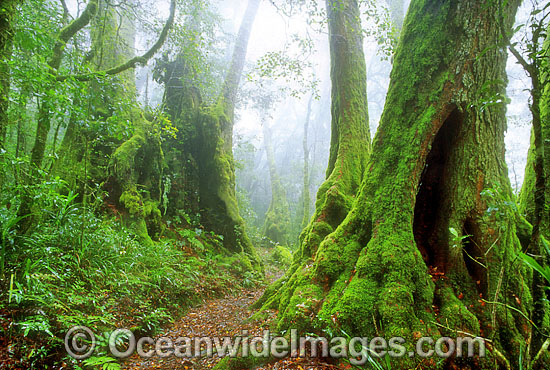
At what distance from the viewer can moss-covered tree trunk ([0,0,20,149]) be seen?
263 cm

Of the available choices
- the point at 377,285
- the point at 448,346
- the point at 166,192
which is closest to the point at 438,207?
the point at 377,285

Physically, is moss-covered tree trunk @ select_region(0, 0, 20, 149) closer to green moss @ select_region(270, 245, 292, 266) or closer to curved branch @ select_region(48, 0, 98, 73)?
curved branch @ select_region(48, 0, 98, 73)

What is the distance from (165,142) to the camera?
7688 mm

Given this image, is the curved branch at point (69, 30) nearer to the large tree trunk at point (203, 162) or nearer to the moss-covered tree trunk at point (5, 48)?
the moss-covered tree trunk at point (5, 48)

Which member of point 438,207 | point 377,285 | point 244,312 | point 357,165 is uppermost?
point 357,165

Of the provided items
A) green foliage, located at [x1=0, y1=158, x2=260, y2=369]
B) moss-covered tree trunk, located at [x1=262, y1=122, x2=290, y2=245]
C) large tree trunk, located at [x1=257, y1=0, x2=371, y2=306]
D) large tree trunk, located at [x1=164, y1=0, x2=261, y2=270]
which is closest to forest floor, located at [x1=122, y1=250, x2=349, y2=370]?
green foliage, located at [x1=0, y1=158, x2=260, y2=369]

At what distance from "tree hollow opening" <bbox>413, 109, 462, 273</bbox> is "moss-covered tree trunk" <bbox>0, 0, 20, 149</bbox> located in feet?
15.0

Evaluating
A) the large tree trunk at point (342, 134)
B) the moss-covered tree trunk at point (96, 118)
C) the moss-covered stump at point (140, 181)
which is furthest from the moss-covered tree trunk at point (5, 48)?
the large tree trunk at point (342, 134)

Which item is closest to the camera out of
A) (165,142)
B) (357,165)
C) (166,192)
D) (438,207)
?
(438,207)

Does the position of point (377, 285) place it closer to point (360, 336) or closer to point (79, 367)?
point (360, 336)

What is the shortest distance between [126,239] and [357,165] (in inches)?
164
